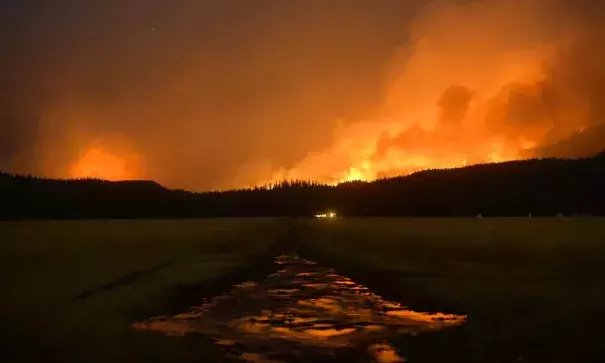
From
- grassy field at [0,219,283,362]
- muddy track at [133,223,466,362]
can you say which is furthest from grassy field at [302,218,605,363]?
grassy field at [0,219,283,362]

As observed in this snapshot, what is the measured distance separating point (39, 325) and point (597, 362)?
18.1 meters

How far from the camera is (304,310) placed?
25.7 m

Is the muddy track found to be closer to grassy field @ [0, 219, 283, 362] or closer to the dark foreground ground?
the dark foreground ground

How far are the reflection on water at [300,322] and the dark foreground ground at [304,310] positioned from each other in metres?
0.05

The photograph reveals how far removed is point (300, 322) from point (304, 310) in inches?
118

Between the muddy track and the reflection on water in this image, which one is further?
the reflection on water

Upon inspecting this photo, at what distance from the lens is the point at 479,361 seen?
16.6 meters

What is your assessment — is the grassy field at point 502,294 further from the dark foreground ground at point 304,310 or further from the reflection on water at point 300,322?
the reflection on water at point 300,322

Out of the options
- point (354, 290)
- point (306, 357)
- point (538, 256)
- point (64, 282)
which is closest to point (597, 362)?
point (306, 357)

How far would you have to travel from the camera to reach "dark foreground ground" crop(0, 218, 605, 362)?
17.9m

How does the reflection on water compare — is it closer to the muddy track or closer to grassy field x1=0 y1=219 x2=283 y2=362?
the muddy track

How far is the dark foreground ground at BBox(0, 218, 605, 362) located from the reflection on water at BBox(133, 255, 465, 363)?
5 cm

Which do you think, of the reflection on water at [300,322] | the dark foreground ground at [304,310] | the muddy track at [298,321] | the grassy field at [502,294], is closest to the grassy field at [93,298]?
the dark foreground ground at [304,310]

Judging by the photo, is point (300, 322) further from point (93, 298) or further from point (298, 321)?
point (93, 298)
